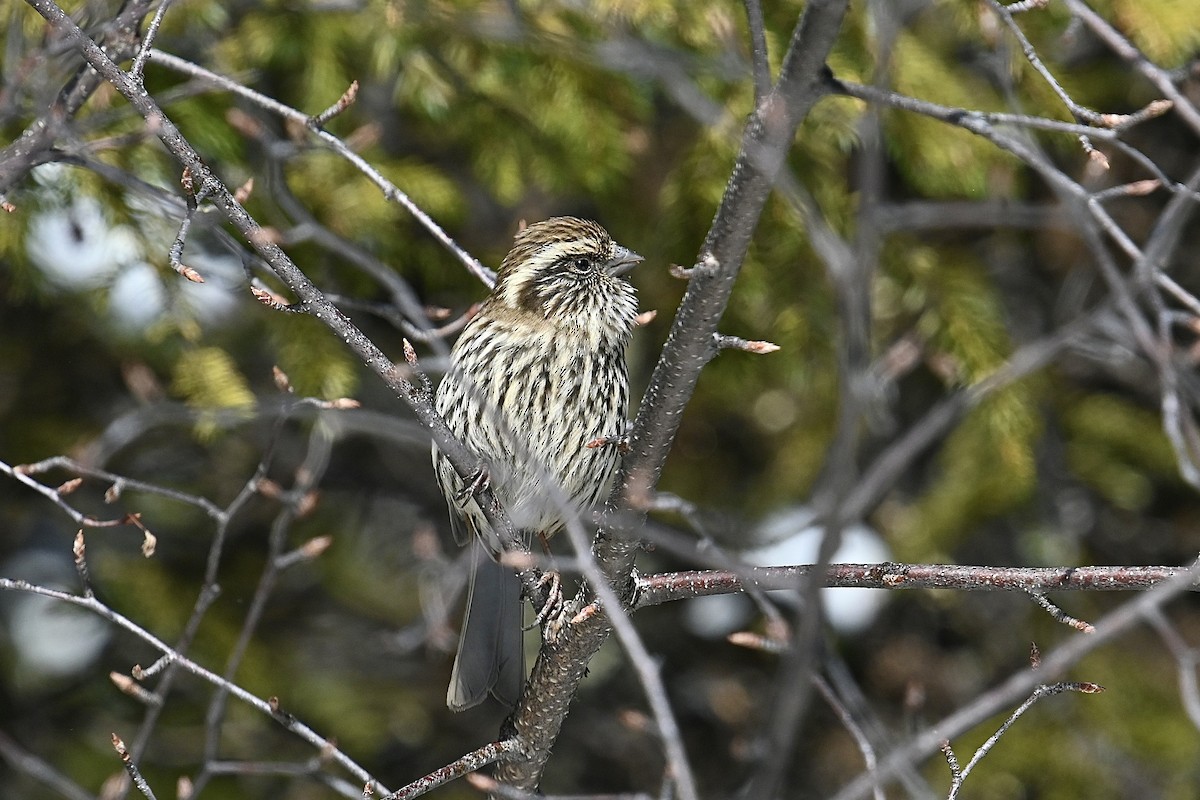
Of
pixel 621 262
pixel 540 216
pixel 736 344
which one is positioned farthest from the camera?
pixel 540 216

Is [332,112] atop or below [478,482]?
atop

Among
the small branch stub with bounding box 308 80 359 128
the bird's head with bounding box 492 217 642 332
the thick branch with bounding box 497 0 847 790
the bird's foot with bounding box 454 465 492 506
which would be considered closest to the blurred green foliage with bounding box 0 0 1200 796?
the bird's head with bounding box 492 217 642 332

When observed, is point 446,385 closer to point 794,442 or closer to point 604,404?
point 604,404

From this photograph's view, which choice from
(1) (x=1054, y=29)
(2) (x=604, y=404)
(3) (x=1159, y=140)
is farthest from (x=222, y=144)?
(3) (x=1159, y=140)

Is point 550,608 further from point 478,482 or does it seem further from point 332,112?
point 332,112

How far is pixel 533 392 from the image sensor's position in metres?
3.89

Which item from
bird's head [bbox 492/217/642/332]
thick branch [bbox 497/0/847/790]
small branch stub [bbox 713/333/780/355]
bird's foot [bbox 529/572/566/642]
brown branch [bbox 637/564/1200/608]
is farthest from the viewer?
bird's head [bbox 492/217/642/332]

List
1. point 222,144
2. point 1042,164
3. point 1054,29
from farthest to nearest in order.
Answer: point 1054,29
point 222,144
point 1042,164

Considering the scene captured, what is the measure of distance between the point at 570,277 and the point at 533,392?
406 millimetres

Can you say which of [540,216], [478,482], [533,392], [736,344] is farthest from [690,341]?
[540,216]

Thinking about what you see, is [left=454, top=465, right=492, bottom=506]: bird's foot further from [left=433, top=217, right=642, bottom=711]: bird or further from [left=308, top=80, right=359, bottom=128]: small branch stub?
[left=308, top=80, right=359, bottom=128]: small branch stub

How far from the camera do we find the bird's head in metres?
4.00

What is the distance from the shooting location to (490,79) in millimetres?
4039

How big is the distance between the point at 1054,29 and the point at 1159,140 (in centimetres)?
153
